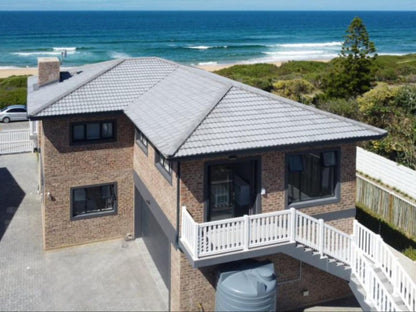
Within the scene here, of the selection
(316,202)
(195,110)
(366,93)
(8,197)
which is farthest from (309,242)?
(366,93)

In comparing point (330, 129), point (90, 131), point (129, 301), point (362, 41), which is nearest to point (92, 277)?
point (129, 301)

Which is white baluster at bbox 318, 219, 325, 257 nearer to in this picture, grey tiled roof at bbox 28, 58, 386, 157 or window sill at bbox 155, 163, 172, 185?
grey tiled roof at bbox 28, 58, 386, 157

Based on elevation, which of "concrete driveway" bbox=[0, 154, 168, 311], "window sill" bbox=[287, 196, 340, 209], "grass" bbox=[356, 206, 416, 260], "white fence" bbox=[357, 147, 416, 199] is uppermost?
"window sill" bbox=[287, 196, 340, 209]

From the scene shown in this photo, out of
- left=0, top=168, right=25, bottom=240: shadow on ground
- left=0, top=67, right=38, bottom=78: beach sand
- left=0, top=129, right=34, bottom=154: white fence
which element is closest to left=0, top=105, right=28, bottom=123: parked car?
left=0, top=129, right=34, bottom=154: white fence

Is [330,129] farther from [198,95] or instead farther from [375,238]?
[198,95]

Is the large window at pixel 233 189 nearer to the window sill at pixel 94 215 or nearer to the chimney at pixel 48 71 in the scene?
the window sill at pixel 94 215
